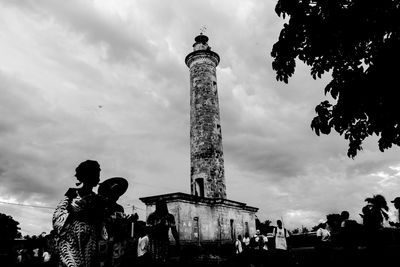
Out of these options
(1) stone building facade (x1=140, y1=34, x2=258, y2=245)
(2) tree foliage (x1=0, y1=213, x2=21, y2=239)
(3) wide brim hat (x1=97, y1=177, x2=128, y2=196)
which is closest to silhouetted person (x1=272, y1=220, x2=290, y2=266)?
(3) wide brim hat (x1=97, y1=177, x2=128, y2=196)

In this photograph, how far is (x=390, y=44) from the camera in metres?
4.66

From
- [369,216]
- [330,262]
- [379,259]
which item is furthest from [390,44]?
[330,262]

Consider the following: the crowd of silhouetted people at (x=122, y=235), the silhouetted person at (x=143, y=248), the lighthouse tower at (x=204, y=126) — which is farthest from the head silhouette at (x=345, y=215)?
the lighthouse tower at (x=204, y=126)

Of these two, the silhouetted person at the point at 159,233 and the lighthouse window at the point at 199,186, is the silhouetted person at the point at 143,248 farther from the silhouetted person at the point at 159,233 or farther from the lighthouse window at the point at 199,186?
the lighthouse window at the point at 199,186

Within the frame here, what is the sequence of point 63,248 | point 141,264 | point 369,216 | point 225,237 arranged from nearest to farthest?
point 63,248 → point 141,264 → point 369,216 → point 225,237

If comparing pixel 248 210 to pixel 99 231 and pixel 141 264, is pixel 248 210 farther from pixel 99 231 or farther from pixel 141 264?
pixel 99 231

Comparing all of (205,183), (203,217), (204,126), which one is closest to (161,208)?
(203,217)

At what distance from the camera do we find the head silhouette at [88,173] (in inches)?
119

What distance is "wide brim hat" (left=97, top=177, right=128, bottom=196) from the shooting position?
128 inches

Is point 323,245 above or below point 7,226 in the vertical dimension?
below

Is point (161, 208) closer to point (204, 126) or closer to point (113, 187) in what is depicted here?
point (113, 187)

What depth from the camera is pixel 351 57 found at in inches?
215

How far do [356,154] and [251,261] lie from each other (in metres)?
6.92

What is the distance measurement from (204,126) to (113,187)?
2069 cm
